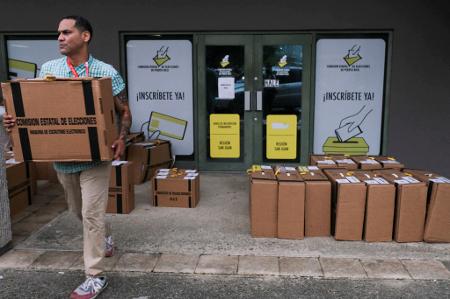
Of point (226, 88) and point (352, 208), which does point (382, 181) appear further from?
point (226, 88)

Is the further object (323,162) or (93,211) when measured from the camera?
(323,162)

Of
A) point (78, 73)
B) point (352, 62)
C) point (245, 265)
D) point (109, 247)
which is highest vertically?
point (352, 62)

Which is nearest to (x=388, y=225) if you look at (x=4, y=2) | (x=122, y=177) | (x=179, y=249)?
(x=179, y=249)

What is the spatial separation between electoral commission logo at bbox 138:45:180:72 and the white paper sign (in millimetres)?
686

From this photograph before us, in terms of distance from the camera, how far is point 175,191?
5.10 metres

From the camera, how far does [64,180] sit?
10.8 ft

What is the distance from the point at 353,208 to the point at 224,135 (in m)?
2.92

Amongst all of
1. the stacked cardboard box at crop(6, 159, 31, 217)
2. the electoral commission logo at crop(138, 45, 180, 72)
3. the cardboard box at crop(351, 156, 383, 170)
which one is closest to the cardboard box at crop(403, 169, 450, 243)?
the cardboard box at crop(351, 156, 383, 170)

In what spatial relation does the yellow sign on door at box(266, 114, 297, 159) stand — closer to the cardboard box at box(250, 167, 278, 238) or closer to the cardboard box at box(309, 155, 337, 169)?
the cardboard box at box(309, 155, 337, 169)

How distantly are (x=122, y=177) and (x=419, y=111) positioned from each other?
417 centimetres

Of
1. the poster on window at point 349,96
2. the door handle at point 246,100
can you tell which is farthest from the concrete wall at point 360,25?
the door handle at point 246,100

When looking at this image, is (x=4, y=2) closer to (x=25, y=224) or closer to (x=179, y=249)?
(x=25, y=224)

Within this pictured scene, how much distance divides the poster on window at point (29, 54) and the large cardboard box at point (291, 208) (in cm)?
425

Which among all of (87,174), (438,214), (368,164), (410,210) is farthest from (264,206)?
(87,174)
